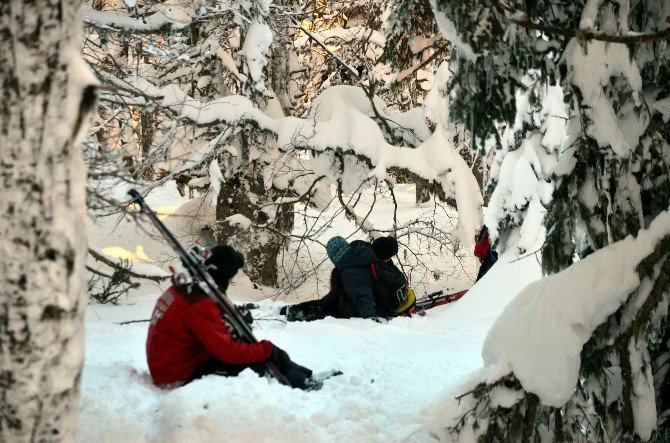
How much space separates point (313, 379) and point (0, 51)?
318 centimetres

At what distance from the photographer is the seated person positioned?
7.85m

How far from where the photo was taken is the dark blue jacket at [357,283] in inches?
308

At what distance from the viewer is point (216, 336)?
4.66 metres

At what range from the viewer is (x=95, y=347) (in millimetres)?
5953

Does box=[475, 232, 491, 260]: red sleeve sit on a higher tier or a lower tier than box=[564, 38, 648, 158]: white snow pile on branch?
lower

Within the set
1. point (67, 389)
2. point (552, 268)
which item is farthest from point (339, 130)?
point (67, 389)

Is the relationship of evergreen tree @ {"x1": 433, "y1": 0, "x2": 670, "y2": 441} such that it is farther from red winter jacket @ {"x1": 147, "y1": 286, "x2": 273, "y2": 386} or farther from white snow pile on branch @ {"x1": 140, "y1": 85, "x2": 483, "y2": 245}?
white snow pile on branch @ {"x1": 140, "y1": 85, "x2": 483, "y2": 245}

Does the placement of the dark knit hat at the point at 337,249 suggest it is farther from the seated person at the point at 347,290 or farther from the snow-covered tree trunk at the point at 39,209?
the snow-covered tree trunk at the point at 39,209

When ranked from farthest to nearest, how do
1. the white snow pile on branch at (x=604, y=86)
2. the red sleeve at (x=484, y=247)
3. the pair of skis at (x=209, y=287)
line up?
the red sleeve at (x=484, y=247)
the pair of skis at (x=209, y=287)
the white snow pile on branch at (x=604, y=86)

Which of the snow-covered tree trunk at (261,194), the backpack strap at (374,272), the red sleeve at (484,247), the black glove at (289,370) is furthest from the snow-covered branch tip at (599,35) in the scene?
the snow-covered tree trunk at (261,194)

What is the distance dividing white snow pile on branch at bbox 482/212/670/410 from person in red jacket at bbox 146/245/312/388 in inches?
62.7

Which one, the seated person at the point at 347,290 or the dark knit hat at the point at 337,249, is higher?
the dark knit hat at the point at 337,249

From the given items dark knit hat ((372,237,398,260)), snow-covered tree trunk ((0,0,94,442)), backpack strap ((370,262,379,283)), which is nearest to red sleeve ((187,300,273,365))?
snow-covered tree trunk ((0,0,94,442))

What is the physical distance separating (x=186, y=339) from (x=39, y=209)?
2212 millimetres
